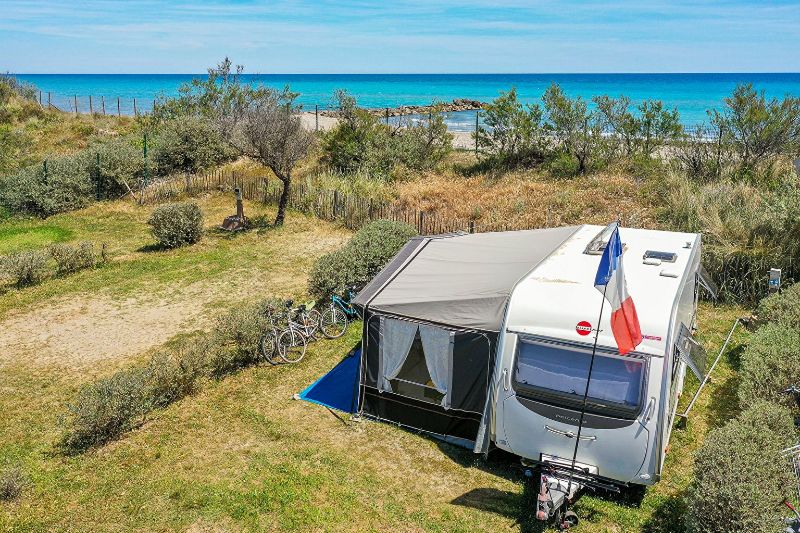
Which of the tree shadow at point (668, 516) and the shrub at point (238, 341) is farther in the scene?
the shrub at point (238, 341)

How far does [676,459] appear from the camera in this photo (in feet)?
26.2

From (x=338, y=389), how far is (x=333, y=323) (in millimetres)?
2331

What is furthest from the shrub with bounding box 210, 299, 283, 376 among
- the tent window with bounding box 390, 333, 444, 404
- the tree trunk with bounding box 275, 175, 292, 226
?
the tree trunk with bounding box 275, 175, 292, 226

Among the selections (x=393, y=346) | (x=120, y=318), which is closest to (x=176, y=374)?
(x=393, y=346)

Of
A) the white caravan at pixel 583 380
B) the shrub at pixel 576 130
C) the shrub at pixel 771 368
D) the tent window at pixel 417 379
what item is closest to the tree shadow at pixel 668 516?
the white caravan at pixel 583 380

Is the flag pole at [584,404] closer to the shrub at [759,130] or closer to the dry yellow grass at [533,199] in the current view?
the dry yellow grass at [533,199]

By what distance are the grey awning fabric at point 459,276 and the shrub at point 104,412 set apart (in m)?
3.42

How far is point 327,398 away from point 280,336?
1726 millimetres

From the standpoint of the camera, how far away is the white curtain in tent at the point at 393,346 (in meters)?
8.42

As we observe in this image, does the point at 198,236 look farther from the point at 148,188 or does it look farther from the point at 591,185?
the point at 591,185

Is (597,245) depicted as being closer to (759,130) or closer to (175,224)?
(175,224)

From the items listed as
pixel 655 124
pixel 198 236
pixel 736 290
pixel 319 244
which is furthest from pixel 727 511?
pixel 655 124

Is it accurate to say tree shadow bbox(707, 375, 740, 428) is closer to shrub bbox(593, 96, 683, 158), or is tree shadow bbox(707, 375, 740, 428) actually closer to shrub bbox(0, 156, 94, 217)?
shrub bbox(593, 96, 683, 158)

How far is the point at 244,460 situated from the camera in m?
8.12
